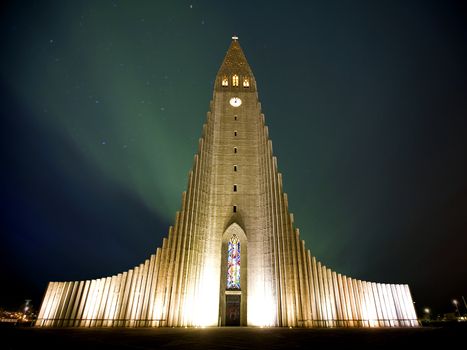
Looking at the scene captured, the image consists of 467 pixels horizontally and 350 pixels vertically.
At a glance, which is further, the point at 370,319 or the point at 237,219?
the point at 237,219

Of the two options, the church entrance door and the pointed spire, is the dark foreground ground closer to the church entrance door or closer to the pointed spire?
the church entrance door

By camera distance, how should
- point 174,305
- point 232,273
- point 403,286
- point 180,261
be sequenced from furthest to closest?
point 232,273, point 403,286, point 180,261, point 174,305

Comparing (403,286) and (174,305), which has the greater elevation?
(403,286)

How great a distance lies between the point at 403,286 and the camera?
21875mm

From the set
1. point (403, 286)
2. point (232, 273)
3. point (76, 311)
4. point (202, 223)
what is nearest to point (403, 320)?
point (403, 286)

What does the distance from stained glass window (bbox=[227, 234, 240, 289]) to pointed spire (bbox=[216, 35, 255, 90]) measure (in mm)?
18138

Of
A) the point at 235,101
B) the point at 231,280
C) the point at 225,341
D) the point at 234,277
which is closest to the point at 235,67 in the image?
the point at 235,101

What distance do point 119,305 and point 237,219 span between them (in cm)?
1152

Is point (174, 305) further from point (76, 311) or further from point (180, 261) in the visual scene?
point (76, 311)

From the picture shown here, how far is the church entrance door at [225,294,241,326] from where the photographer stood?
22547mm

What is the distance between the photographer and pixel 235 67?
32.7m

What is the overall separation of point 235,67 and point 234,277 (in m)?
24.4

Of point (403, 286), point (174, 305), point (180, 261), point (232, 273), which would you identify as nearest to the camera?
point (174, 305)

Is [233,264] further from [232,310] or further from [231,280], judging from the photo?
[232,310]
